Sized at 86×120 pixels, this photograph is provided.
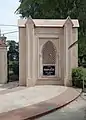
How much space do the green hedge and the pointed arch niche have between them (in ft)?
5.04

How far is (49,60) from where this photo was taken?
73.8 ft

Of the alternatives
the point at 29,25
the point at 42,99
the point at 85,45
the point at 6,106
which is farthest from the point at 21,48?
the point at 85,45

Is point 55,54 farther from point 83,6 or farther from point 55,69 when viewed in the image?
point 83,6

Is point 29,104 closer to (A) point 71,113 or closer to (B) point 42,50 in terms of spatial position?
(A) point 71,113

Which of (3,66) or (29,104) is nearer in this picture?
(29,104)

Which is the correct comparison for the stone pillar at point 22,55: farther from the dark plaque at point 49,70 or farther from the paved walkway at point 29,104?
the paved walkway at point 29,104

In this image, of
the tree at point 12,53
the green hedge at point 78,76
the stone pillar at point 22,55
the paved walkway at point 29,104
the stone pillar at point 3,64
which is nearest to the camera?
the paved walkway at point 29,104

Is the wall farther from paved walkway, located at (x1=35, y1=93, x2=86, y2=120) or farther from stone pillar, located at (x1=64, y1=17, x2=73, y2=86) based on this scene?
paved walkway, located at (x1=35, y1=93, x2=86, y2=120)

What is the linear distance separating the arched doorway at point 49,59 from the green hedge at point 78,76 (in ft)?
5.32

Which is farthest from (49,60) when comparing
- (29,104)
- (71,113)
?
(71,113)

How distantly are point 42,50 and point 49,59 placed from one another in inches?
35.5

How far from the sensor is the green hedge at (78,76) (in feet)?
66.0

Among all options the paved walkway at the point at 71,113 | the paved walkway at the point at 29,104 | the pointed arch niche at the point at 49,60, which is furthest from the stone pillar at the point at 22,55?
the paved walkway at the point at 71,113

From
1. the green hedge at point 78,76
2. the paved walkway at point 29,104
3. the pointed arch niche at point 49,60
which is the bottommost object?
the paved walkway at point 29,104
